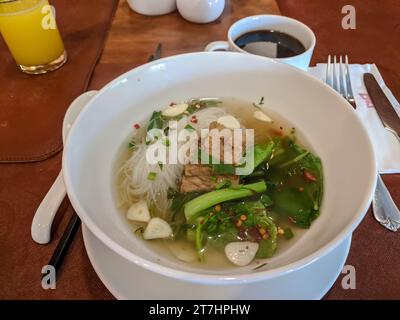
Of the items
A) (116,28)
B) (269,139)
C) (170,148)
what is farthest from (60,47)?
(269,139)

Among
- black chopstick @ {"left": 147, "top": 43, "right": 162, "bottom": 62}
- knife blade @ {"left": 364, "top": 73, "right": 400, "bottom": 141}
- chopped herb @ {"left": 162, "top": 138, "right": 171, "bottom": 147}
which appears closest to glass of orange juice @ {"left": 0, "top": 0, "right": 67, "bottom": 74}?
black chopstick @ {"left": 147, "top": 43, "right": 162, "bottom": 62}

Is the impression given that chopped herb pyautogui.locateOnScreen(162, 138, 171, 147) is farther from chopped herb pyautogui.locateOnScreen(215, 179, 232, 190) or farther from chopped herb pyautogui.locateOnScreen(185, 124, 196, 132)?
chopped herb pyautogui.locateOnScreen(215, 179, 232, 190)

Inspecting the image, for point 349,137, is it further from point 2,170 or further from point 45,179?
point 2,170

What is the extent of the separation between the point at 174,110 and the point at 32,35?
0.73m

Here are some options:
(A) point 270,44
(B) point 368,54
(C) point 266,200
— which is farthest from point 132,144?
(B) point 368,54

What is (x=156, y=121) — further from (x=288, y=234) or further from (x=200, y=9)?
(x=200, y=9)

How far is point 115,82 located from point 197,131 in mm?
326

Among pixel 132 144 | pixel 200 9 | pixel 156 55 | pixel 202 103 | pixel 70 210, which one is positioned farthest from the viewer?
pixel 200 9

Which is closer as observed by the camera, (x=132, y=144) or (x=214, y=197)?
(x=214, y=197)

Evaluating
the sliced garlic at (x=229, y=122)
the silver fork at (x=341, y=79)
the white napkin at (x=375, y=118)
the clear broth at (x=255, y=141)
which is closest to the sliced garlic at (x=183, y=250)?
the clear broth at (x=255, y=141)

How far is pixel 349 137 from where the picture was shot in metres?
0.90

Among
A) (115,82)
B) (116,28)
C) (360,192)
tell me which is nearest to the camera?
(360,192)

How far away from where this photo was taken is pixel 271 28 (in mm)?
1353

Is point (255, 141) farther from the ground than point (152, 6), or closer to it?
closer to it
